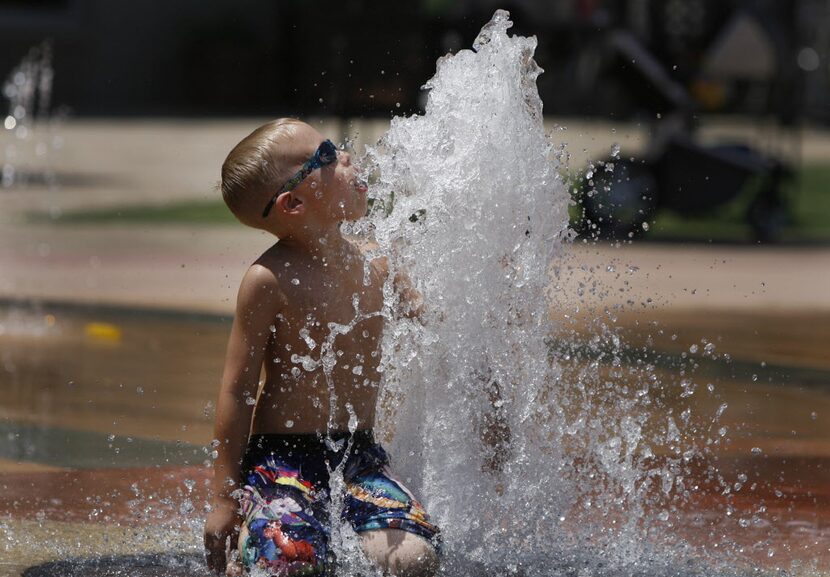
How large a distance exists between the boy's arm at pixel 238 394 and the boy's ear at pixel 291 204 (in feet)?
0.49

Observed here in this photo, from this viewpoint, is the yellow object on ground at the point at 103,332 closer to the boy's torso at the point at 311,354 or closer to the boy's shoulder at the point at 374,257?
the boy's shoulder at the point at 374,257

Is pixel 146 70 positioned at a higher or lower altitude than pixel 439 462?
higher

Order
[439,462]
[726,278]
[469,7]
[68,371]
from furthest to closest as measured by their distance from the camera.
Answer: [469,7]
[726,278]
[68,371]
[439,462]

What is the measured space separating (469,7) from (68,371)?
40.4 feet

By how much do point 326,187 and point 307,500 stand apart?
740mm

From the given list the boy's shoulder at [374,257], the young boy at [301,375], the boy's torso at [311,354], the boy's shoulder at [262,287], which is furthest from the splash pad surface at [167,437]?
the boy's shoulder at [374,257]

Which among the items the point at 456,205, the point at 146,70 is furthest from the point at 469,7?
the point at 456,205

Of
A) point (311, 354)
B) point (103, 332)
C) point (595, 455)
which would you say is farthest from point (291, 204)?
point (103, 332)

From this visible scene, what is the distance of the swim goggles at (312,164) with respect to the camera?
3480 mm

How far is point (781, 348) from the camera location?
295 inches

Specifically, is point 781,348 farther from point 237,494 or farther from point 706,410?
point 237,494

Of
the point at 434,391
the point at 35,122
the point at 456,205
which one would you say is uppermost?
the point at 35,122

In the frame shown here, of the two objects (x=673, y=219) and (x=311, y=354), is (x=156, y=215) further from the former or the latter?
(x=311, y=354)

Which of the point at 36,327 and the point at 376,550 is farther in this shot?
the point at 36,327
